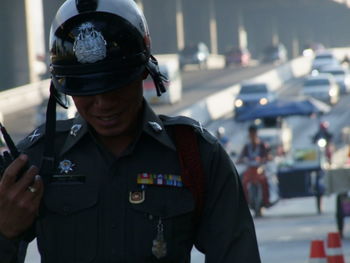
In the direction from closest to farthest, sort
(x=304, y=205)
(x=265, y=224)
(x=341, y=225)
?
1. (x=341, y=225)
2. (x=265, y=224)
3. (x=304, y=205)

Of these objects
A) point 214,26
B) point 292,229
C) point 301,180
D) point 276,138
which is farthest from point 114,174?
point 214,26

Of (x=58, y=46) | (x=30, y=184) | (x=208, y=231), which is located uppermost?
(x=58, y=46)

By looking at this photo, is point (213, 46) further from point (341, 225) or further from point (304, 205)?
point (341, 225)

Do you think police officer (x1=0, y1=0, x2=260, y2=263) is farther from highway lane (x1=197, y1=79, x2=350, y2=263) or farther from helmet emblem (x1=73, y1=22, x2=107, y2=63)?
highway lane (x1=197, y1=79, x2=350, y2=263)

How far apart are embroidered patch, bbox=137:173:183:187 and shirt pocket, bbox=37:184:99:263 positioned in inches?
5.1

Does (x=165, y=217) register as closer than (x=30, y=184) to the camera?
No

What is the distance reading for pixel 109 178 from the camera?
341 cm

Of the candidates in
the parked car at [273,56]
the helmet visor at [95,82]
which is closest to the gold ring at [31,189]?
the helmet visor at [95,82]

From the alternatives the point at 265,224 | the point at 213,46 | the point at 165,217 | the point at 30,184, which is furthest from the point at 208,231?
the point at 213,46

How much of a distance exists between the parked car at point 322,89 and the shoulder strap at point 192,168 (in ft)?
194

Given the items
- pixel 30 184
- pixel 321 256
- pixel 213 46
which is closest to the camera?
pixel 30 184

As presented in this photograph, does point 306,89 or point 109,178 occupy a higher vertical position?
point 109,178

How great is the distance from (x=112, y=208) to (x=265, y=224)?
19404 mm

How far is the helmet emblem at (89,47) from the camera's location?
3336mm
